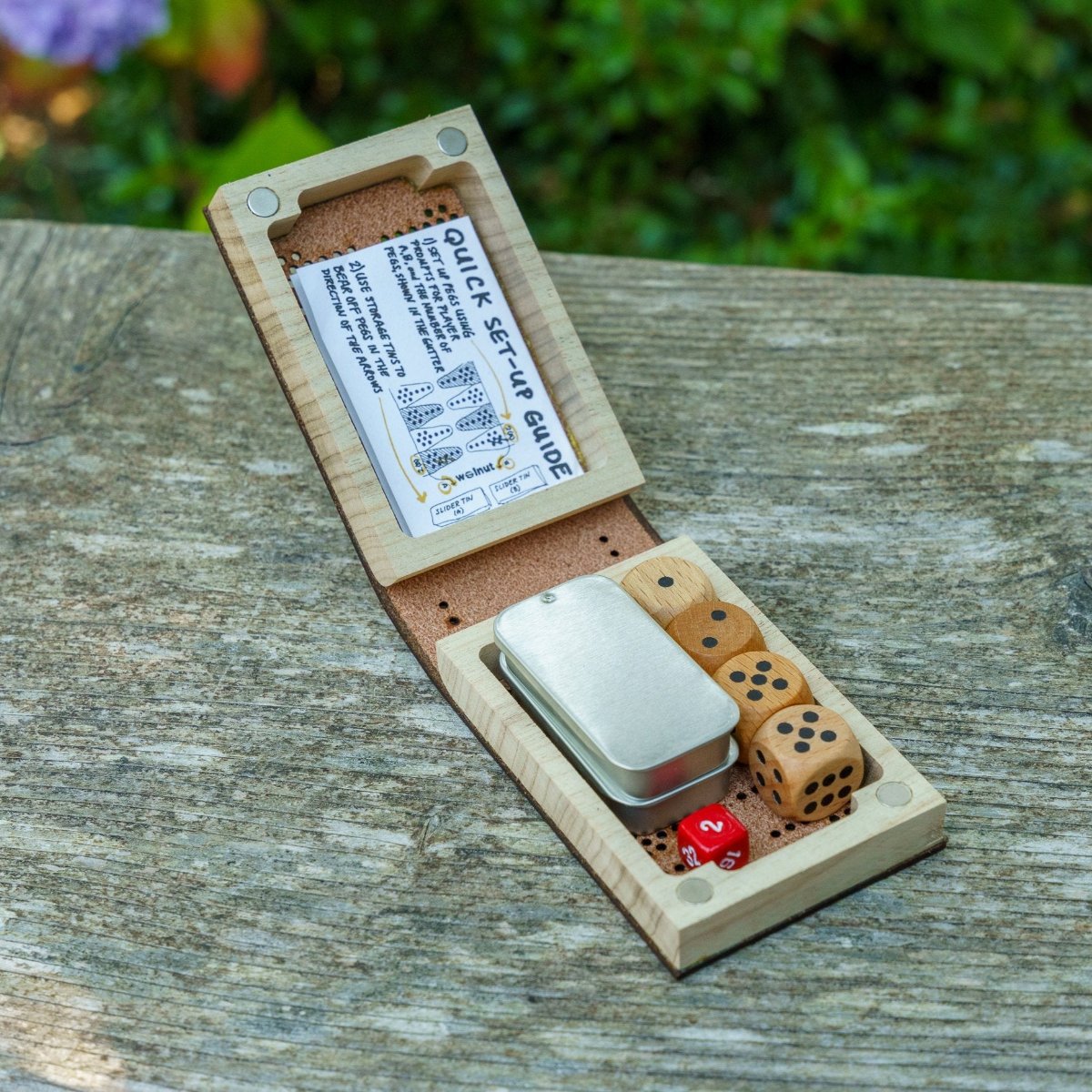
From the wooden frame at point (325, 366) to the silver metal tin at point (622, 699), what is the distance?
118 millimetres

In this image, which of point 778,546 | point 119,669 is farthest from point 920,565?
point 119,669

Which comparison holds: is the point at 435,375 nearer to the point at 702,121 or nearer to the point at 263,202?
the point at 263,202

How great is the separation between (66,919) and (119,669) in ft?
0.63

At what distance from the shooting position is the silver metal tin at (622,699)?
0.76 m

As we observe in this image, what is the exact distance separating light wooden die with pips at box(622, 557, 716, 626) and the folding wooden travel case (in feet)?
0.07

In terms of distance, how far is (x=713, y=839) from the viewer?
0.75 m

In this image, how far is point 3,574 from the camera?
3.23ft

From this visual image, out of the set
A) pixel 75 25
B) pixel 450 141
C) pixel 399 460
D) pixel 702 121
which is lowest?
pixel 702 121

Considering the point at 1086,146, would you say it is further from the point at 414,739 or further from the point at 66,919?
the point at 66,919

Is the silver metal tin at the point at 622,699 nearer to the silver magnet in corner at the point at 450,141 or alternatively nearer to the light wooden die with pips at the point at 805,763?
the light wooden die with pips at the point at 805,763

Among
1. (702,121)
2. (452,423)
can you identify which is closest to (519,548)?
(452,423)

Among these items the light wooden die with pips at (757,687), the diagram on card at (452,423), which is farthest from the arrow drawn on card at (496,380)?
the light wooden die with pips at (757,687)

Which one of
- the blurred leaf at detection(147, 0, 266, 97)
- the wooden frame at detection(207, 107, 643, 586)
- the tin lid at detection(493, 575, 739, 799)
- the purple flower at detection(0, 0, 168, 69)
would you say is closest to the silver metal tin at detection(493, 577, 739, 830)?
the tin lid at detection(493, 575, 739, 799)

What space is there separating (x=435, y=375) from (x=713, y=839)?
15.7 inches
